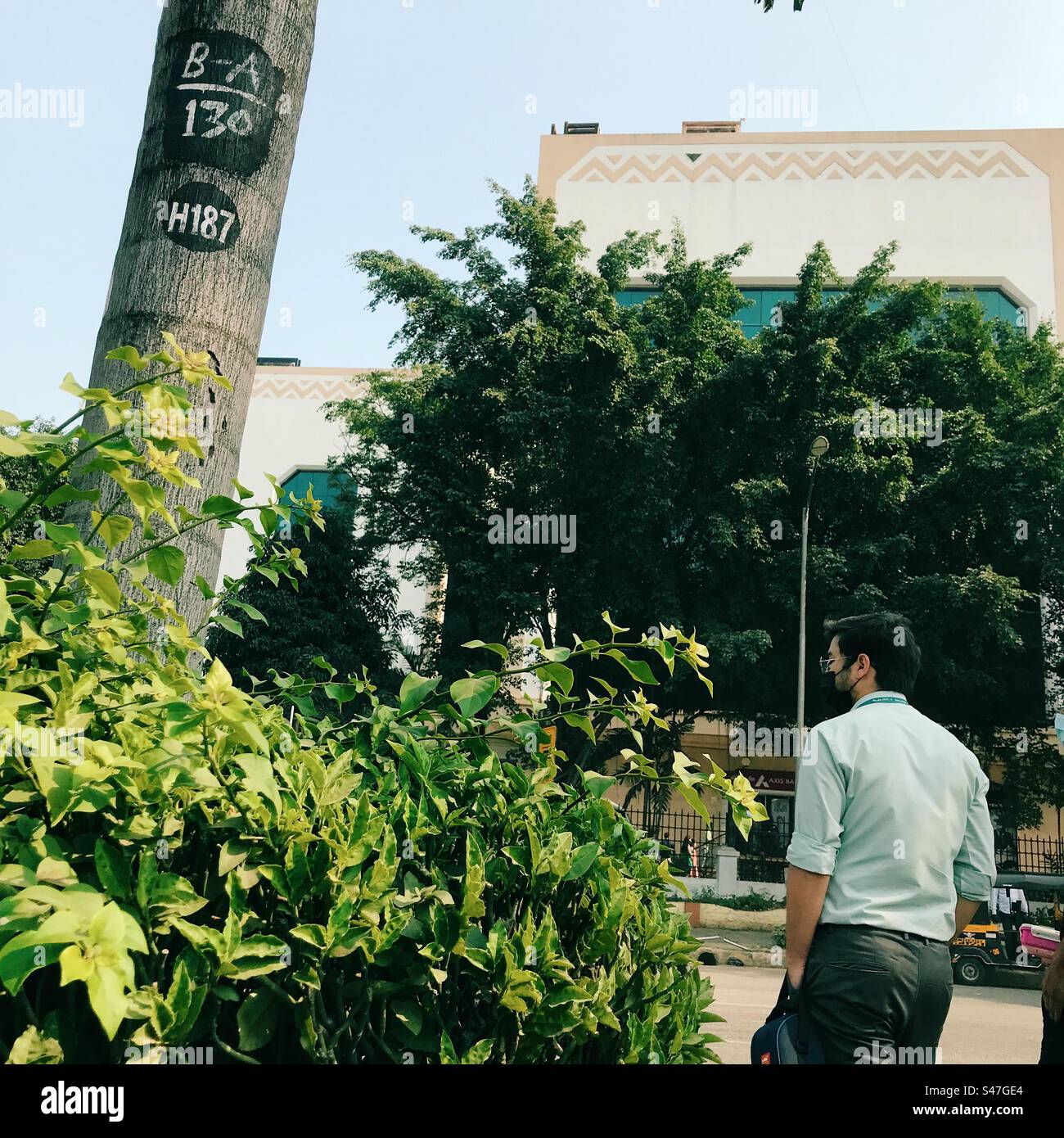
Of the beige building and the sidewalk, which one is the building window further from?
the sidewalk

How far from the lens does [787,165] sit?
3173cm

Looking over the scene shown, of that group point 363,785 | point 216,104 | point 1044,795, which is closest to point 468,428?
point 1044,795

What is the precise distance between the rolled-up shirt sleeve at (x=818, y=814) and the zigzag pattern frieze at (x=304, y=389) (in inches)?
1337

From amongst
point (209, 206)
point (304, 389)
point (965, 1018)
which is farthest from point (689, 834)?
point (209, 206)

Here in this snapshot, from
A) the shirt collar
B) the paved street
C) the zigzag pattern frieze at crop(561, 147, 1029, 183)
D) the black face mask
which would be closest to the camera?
the shirt collar

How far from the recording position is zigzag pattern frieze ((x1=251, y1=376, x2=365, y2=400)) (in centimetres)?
3519

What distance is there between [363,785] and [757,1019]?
1047 cm

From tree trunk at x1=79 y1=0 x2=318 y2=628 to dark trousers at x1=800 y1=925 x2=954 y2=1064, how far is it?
1791mm

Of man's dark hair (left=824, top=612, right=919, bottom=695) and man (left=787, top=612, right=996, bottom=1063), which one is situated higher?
man's dark hair (left=824, top=612, right=919, bottom=695)

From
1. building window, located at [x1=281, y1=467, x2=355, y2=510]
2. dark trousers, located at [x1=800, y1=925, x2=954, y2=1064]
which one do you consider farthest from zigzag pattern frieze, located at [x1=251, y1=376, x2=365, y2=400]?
dark trousers, located at [x1=800, y1=925, x2=954, y2=1064]

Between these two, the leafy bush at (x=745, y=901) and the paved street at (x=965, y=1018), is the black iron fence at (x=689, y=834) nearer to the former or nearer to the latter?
A: the leafy bush at (x=745, y=901)

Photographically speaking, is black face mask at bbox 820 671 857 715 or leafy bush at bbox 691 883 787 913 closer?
black face mask at bbox 820 671 857 715

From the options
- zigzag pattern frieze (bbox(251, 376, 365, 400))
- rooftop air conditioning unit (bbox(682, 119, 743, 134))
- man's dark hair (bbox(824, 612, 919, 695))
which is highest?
rooftop air conditioning unit (bbox(682, 119, 743, 134))

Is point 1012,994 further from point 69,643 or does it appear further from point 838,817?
point 69,643
